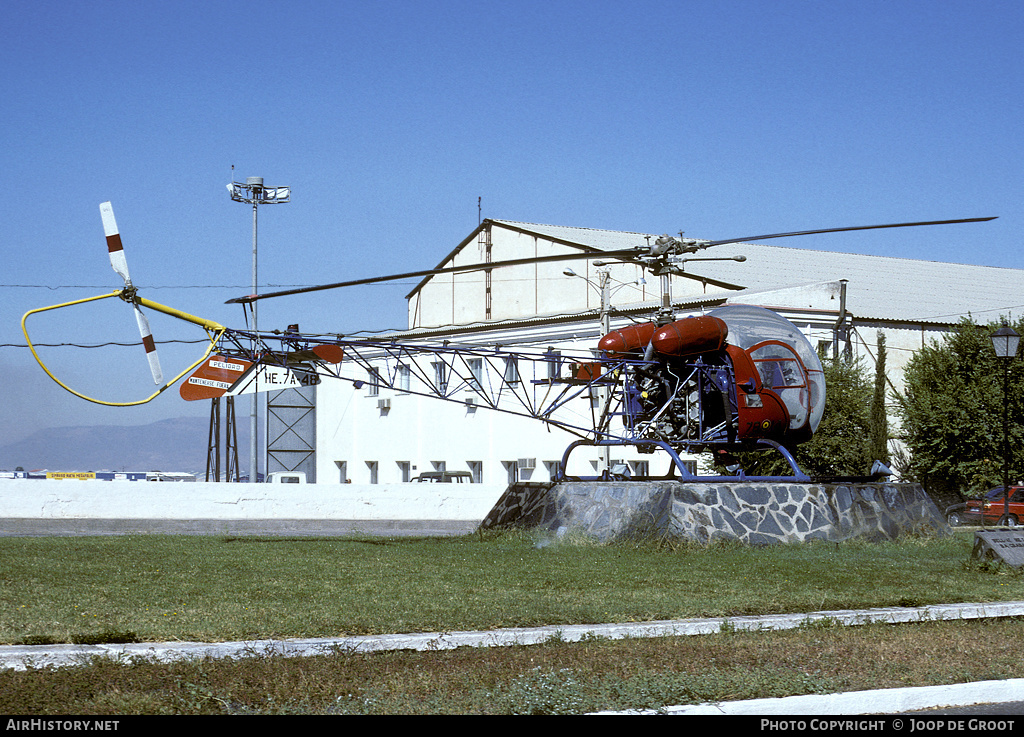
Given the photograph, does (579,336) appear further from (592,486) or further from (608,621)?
(608,621)

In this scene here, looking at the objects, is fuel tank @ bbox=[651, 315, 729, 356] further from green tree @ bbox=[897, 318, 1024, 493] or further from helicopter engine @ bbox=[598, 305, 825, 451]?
green tree @ bbox=[897, 318, 1024, 493]

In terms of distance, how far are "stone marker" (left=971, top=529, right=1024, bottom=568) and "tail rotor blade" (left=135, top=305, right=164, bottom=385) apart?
1145 cm

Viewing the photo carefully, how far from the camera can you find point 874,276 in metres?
53.1

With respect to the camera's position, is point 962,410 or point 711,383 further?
point 962,410

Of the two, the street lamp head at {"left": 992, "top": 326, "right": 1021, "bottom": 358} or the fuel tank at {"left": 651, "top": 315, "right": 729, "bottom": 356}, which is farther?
the street lamp head at {"left": 992, "top": 326, "right": 1021, "bottom": 358}

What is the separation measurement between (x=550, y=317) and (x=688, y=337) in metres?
27.7

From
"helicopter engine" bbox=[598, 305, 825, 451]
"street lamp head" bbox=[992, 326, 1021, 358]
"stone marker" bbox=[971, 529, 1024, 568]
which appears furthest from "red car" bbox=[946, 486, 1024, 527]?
"stone marker" bbox=[971, 529, 1024, 568]

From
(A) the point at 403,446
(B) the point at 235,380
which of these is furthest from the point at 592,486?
(A) the point at 403,446

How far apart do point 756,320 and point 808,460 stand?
1980 centimetres

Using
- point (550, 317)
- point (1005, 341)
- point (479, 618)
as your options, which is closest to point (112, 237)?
point (479, 618)

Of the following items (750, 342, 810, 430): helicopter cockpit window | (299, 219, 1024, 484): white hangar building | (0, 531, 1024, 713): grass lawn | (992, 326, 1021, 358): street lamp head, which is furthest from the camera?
(299, 219, 1024, 484): white hangar building

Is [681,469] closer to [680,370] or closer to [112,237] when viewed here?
[680,370]

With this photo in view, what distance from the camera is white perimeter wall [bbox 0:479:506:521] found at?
2747 cm

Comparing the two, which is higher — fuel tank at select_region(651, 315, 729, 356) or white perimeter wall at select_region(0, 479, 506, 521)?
fuel tank at select_region(651, 315, 729, 356)
